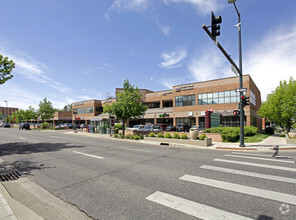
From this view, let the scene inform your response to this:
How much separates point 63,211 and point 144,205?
1.91 m

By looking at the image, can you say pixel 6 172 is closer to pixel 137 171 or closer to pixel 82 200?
pixel 82 200

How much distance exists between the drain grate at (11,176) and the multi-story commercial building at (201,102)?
27.1 metres

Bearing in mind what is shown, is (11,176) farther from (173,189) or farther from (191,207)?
(191,207)

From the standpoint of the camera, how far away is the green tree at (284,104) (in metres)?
20.3

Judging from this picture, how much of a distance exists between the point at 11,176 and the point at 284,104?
27.5 metres

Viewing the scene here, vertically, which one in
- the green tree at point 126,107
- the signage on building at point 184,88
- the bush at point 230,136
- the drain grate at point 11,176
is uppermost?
the signage on building at point 184,88

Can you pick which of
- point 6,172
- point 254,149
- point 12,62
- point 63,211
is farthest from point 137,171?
point 12,62

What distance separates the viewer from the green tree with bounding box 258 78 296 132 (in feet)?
66.6

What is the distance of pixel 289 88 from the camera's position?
20766mm

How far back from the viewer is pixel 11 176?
6309 mm

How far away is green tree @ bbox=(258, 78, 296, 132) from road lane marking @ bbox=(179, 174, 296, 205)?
2128 centimetres

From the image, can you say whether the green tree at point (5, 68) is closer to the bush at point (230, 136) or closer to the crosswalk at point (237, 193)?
the crosswalk at point (237, 193)

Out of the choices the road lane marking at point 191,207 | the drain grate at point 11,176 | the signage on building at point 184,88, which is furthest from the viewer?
the signage on building at point 184,88

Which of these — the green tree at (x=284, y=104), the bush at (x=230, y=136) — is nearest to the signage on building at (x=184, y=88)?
the green tree at (x=284, y=104)
